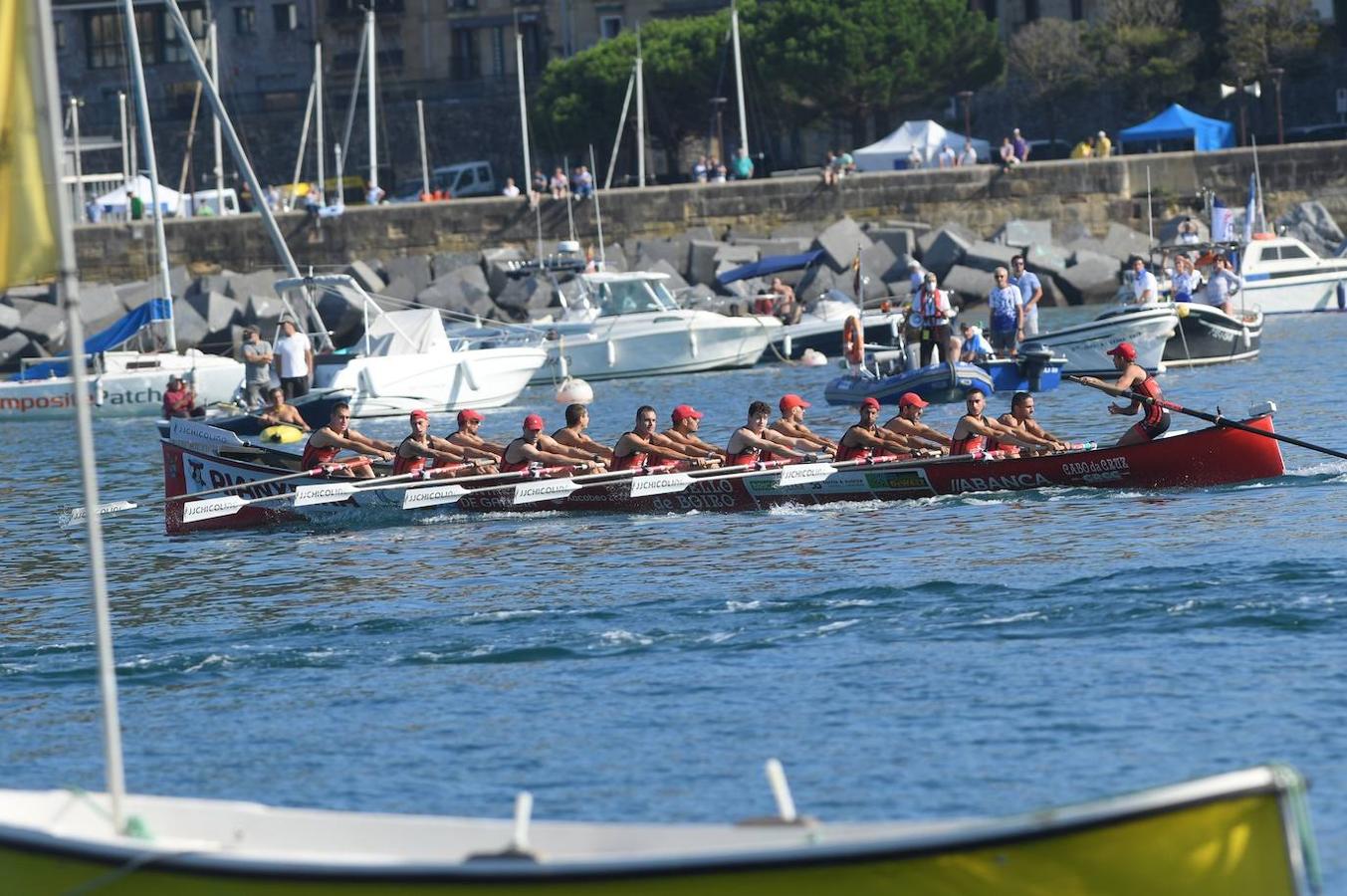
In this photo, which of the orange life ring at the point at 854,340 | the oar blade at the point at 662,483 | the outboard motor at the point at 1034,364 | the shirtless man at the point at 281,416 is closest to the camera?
the oar blade at the point at 662,483

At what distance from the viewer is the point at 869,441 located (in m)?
23.9

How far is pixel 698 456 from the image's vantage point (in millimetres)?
24734

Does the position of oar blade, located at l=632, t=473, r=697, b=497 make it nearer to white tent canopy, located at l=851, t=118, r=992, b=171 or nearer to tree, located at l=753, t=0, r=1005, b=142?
white tent canopy, located at l=851, t=118, r=992, b=171

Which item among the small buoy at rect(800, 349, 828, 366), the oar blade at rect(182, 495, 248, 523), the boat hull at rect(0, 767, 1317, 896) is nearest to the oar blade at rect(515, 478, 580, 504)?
the oar blade at rect(182, 495, 248, 523)

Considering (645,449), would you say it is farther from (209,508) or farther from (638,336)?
(638,336)

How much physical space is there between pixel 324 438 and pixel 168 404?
1386 cm

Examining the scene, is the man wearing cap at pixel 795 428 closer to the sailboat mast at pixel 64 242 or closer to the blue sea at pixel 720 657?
the blue sea at pixel 720 657

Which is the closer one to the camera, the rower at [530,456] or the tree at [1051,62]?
the rower at [530,456]

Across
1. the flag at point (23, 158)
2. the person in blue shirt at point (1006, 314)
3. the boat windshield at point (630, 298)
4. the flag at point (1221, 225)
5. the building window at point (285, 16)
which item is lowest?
the person in blue shirt at point (1006, 314)

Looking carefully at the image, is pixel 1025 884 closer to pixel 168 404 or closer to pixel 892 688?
pixel 892 688

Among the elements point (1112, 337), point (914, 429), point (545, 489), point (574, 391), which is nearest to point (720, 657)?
point (545, 489)

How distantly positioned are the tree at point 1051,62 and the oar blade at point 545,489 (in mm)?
55037

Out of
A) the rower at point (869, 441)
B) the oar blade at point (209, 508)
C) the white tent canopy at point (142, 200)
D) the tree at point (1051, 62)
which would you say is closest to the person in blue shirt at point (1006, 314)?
the rower at point (869, 441)

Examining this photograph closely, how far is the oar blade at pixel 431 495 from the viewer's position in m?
24.5
